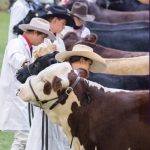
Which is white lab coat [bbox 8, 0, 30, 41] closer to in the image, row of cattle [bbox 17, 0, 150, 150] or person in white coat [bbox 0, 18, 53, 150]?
person in white coat [bbox 0, 18, 53, 150]

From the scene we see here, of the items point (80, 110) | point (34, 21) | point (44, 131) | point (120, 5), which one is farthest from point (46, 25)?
point (120, 5)

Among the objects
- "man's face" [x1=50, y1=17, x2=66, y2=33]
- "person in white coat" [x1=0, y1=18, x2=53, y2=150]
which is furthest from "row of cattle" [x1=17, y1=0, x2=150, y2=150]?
"man's face" [x1=50, y1=17, x2=66, y2=33]

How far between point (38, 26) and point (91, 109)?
1.45 m

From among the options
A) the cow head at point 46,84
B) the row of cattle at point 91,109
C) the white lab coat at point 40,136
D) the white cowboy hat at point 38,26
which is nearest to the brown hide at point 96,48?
the white cowboy hat at point 38,26

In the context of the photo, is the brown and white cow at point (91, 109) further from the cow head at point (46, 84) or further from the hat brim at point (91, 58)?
the hat brim at point (91, 58)

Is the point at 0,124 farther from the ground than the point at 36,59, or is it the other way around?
the point at 36,59

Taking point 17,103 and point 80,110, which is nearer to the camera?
point 80,110

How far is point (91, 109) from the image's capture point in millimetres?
4121

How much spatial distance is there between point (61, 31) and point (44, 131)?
4.89 ft

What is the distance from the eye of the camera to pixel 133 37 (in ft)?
21.2

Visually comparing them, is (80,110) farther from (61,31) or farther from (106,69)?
(61,31)

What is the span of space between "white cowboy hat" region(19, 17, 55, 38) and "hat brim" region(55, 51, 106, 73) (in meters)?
0.80

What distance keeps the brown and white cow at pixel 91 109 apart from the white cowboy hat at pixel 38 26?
1.19m

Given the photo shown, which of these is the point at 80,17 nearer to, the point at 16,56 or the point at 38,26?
the point at 38,26
